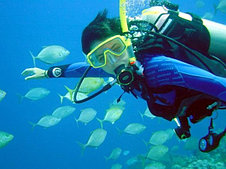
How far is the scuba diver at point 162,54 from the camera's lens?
77.0 inches

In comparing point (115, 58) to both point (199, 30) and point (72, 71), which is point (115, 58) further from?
point (72, 71)

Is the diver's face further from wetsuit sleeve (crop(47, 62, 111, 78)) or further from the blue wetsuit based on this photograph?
wetsuit sleeve (crop(47, 62, 111, 78))

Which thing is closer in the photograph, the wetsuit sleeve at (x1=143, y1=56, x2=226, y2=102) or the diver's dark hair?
the wetsuit sleeve at (x1=143, y1=56, x2=226, y2=102)

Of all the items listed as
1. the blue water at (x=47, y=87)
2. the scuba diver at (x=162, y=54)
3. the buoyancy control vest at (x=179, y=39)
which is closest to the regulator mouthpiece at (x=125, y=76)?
the scuba diver at (x=162, y=54)

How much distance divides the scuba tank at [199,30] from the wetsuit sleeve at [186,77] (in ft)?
1.47

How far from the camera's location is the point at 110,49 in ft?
6.80

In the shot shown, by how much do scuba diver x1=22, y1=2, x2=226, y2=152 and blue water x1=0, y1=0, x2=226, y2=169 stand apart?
61.8ft

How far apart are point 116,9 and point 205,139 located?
28.4m

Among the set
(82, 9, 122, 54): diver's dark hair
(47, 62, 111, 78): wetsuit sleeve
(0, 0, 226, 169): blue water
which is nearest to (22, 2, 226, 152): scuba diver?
(82, 9, 122, 54): diver's dark hair

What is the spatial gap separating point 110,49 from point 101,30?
0.97 ft

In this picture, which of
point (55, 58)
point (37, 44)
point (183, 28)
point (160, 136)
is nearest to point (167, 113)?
point (183, 28)

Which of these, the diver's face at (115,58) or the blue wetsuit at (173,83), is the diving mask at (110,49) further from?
the blue wetsuit at (173,83)

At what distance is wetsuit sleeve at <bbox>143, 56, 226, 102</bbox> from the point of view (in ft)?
5.39

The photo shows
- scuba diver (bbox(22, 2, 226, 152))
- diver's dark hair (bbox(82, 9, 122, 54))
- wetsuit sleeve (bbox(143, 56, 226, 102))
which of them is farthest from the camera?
diver's dark hair (bbox(82, 9, 122, 54))
